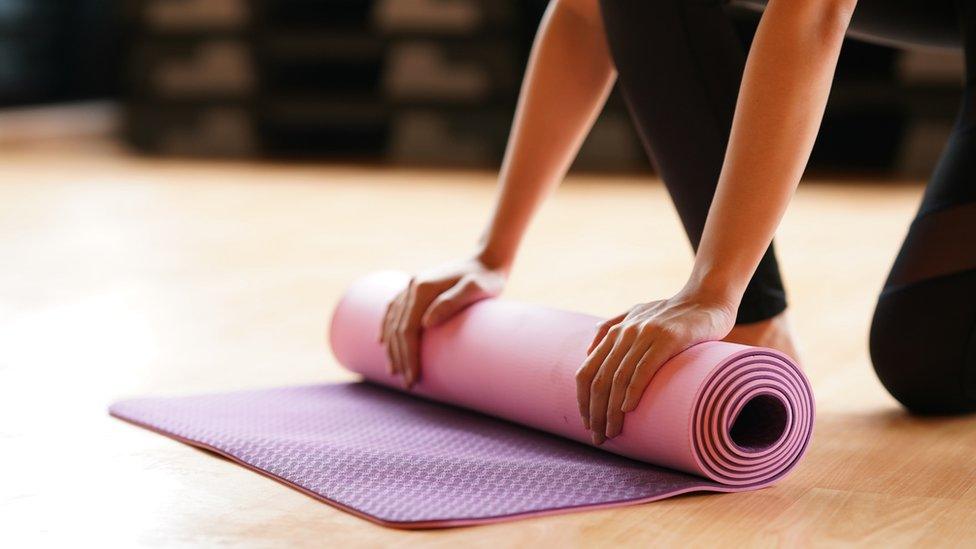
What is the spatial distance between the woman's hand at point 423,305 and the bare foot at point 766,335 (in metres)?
0.24

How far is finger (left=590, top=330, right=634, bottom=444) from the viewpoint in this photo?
0.96m

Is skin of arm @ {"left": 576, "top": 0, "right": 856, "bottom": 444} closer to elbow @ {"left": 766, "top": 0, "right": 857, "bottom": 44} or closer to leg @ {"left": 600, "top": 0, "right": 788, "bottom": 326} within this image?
elbow @ {"left": 766, "top": 0, "right": 857, "bottom": 44}

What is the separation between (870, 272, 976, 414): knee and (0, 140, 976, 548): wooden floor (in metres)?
0.03

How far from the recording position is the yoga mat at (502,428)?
923 millimetres

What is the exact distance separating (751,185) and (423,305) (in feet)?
1.24

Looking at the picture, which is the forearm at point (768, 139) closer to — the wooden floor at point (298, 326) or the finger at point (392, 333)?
the wooden floor at point (298, 326)

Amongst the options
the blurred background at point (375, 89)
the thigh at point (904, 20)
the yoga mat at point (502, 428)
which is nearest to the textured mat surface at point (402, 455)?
the yoga mat at point (502, 428)

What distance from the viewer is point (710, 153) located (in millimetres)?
1196

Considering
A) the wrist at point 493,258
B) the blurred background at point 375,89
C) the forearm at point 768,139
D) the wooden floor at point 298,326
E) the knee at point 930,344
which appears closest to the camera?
the wooden floor at point 298,326

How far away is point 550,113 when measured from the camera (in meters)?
1.26

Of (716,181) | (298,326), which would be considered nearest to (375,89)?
(298,326)

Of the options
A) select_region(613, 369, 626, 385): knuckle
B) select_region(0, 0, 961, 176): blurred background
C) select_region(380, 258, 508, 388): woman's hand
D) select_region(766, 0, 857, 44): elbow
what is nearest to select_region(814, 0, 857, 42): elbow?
select_region(766, 0, 857, 44): elbow

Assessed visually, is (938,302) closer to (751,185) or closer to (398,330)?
(751,185)

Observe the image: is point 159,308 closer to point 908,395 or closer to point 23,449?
point 23,449
